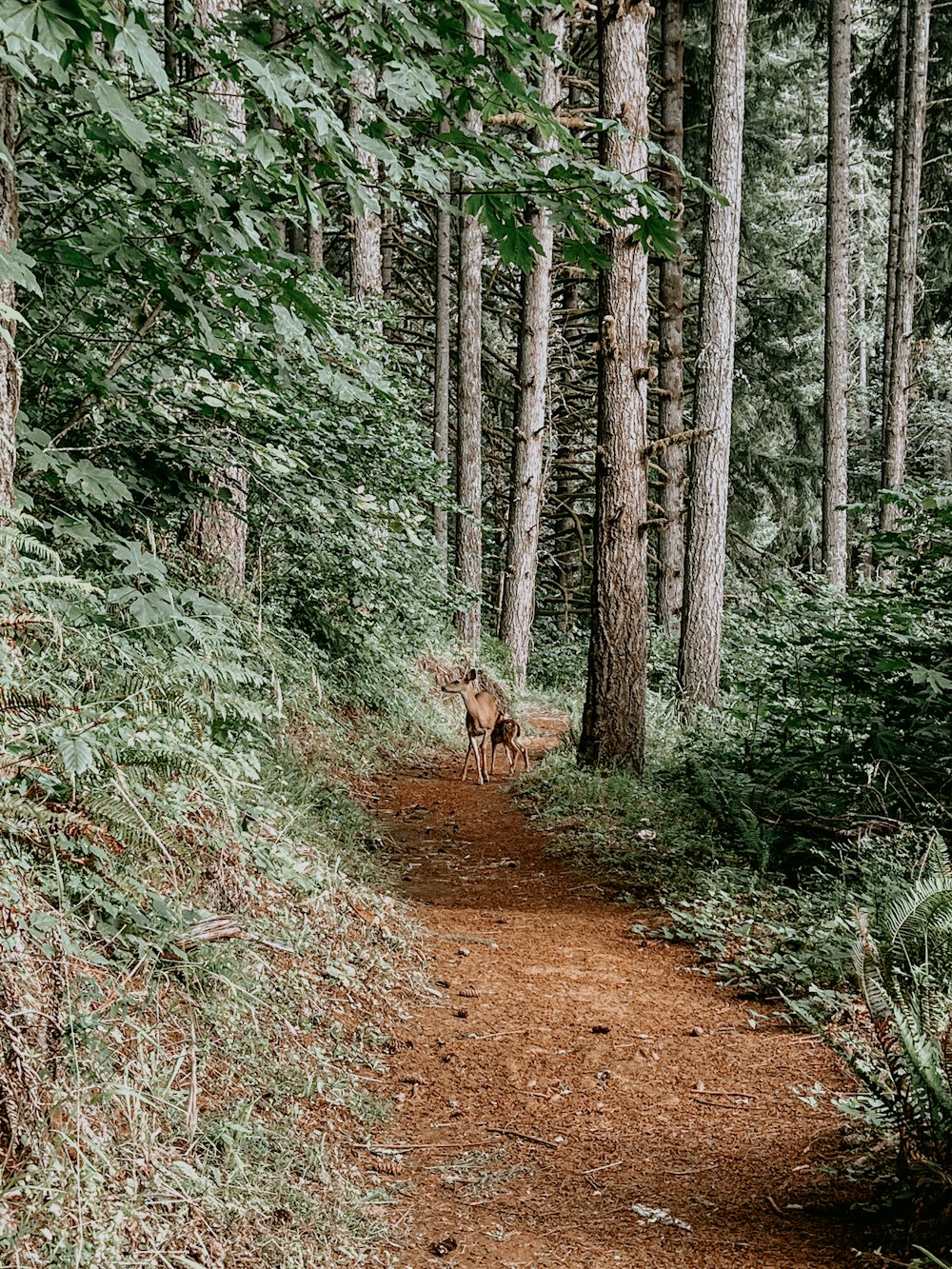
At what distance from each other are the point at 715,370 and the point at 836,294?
5.92 metres

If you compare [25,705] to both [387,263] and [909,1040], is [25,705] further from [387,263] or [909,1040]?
[387,263]

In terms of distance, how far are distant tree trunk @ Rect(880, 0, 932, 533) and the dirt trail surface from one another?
1278 centimetres

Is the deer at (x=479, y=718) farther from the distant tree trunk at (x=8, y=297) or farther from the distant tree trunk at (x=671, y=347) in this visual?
the distant tree trunk at (x=8, y=297)

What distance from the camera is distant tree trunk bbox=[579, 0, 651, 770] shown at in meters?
10.2

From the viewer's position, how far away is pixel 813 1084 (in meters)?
4.57

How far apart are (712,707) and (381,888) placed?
730 cm

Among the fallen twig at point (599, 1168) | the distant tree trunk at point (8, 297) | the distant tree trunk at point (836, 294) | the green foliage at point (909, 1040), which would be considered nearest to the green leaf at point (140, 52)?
the distant tree trunk at point (8, 297)

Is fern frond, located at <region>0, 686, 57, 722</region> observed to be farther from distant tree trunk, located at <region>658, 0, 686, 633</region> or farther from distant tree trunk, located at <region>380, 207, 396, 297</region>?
distant tree trunk, located at <region>380, 207, 396, 297</region>

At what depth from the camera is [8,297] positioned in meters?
3.95

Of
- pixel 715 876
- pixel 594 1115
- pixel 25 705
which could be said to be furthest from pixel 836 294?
pixel 25 705

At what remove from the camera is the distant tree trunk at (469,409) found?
17.8 metres

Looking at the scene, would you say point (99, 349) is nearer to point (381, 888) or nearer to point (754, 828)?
point (381, 888)

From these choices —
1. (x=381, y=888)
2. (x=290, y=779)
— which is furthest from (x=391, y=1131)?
(x=290, y=779)

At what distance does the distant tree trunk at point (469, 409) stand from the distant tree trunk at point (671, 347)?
3.25 meters
